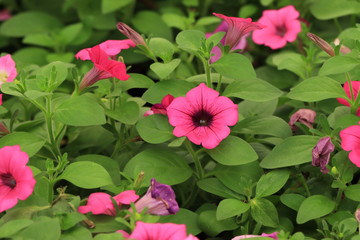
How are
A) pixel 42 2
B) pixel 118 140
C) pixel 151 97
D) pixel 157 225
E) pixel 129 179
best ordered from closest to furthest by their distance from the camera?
pixel 157 225 < pixel 129 179 < pixel 151 97 < pixel 118 140 < pixel 42 2

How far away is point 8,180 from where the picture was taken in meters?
1.02

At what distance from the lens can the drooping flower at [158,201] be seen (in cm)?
99

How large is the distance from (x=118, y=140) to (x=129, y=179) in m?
0.22

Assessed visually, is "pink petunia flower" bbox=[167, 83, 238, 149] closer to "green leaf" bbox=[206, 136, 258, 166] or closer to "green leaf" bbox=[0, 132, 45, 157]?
"green leaf" bbox=[206, 136, 258, 166]

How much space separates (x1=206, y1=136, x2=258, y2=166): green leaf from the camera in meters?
1.07

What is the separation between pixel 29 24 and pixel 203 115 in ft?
3.95

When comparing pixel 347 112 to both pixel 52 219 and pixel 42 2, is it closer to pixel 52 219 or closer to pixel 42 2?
pixel 52 219

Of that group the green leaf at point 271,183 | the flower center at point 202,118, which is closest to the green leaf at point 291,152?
the green leaf at point 271,183

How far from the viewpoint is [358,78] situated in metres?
1.27

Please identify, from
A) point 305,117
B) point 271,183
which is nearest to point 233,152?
point 271,183

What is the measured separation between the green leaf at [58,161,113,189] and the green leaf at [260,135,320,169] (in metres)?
0.32

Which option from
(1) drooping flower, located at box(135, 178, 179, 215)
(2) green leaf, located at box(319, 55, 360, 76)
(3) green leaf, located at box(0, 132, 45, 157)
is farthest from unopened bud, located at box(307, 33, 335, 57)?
(3) green leaf, located at box(0, 132, 45, 157)

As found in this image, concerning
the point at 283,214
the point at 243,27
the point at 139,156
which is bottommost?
the point at 283,214

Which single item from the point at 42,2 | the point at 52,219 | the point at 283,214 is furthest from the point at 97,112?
the point at 42,2
